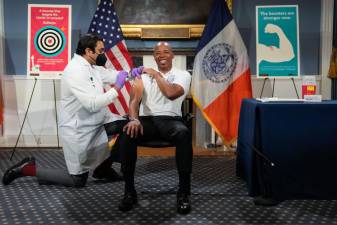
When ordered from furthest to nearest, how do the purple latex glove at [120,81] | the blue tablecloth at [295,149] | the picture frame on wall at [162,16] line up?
the picture frame on wall at [162,16] < the purple latex glove at [120,81] < the blue tablecloth at [295,149]

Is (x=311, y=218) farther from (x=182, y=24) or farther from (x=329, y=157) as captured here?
(x=182, y=24)

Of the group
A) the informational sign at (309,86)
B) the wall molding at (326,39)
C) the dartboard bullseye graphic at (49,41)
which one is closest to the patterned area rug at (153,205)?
the informational sign at (309,86)

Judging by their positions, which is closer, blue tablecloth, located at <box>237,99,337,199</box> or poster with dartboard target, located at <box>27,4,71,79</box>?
blue tablecloth, located at <box>237,99,337,199</box>

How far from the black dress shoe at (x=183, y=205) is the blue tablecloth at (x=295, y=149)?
0.54 metres

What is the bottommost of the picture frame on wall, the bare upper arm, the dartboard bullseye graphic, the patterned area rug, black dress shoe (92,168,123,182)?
the patterned area rug

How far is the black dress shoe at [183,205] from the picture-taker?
7.76ft

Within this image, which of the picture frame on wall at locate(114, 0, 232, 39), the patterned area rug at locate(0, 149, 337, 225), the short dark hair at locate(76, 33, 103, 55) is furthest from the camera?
the picture frame on wall at locate(114, 0, 232, 39)

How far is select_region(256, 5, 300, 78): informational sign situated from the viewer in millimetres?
4449

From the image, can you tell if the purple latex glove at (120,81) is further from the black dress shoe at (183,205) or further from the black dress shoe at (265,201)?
the black dress shoe at (265,201)

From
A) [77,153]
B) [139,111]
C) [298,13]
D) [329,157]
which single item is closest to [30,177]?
[77,153]

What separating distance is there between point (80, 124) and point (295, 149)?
1.57m

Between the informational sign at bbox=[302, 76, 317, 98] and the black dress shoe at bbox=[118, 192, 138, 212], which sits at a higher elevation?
the informational sign at bbox=[302, 76, 317, 98]

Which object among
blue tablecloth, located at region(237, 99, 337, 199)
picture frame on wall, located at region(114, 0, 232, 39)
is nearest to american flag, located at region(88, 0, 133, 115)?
picture frame on wall, located at region(114, 0, 232, 39)

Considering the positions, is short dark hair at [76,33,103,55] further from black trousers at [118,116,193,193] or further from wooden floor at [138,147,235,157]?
wooden floor at [138,147,235,157]
